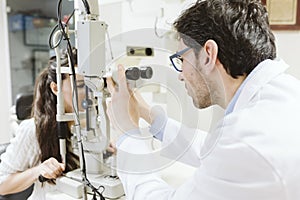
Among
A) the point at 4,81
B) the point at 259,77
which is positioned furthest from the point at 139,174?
the point at 4,81

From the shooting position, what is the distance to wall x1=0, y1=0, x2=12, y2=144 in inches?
148

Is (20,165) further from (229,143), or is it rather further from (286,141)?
(286,141)

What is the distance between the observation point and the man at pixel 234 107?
79 cm

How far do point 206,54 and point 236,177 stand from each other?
1.31ft

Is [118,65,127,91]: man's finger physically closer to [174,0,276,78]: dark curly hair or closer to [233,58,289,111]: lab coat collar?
[174,0,276,78]: dark curly hair

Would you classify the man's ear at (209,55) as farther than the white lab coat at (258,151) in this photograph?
Yes

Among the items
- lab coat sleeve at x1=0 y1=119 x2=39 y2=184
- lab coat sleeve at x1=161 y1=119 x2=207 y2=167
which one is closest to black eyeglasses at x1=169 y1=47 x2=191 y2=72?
lab coat sleeve at x1=161 y1=119 x2=207 y2=167

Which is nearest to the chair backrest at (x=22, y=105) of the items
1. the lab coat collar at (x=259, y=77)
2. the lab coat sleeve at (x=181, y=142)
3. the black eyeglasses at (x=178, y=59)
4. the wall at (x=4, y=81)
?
the wall at (x=4, y=81)

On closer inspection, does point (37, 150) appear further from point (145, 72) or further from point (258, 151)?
point (258, 151)

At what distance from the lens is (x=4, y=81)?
3840 millimetres

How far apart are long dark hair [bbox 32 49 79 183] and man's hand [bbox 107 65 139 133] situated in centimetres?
43

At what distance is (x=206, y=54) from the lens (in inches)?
41.1

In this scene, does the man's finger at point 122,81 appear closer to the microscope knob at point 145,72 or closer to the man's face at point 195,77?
the microscope knob at point 145,72

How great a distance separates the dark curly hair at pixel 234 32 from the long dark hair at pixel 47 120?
789 mm
